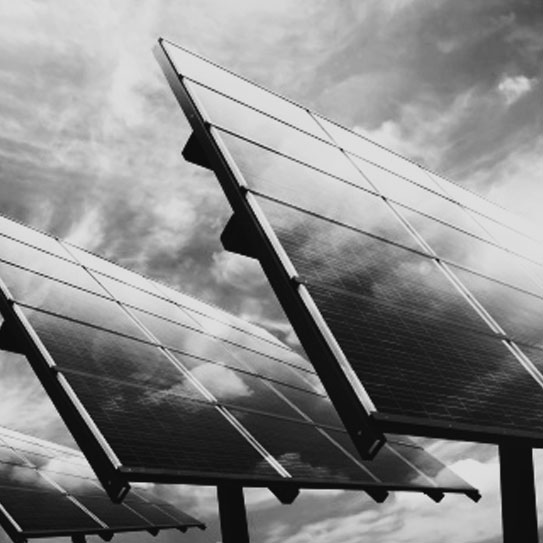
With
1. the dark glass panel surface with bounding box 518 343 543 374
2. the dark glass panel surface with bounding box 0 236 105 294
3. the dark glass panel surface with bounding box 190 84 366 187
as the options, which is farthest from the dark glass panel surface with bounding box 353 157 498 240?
the dark glass panel surface with bounding box 0 236 105 294

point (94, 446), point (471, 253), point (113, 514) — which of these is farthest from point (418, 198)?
point (113, 514)

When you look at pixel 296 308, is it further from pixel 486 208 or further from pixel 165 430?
pixel 486 208

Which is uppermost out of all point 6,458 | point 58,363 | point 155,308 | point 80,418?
point 155,308

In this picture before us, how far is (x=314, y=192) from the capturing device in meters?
8.34

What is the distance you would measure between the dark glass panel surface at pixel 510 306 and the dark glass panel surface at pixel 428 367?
3.20 feet

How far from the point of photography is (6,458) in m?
16.0

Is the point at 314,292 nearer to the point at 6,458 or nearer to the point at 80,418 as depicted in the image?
the point at 80,418

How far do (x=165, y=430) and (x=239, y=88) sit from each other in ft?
15.3

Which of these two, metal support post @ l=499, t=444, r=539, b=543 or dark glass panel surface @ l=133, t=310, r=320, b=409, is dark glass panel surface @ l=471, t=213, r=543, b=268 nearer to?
dark glass panel surface @ l=133, t=310, r=320, b=409

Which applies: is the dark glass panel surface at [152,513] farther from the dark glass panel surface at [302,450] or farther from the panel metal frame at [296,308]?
the panel metal frame at [296,308]

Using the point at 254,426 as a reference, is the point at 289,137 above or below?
A: above

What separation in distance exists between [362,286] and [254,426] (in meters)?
3.74

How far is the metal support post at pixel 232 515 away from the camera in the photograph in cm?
837

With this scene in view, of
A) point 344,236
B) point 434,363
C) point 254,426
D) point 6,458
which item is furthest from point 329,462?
point 6,458
